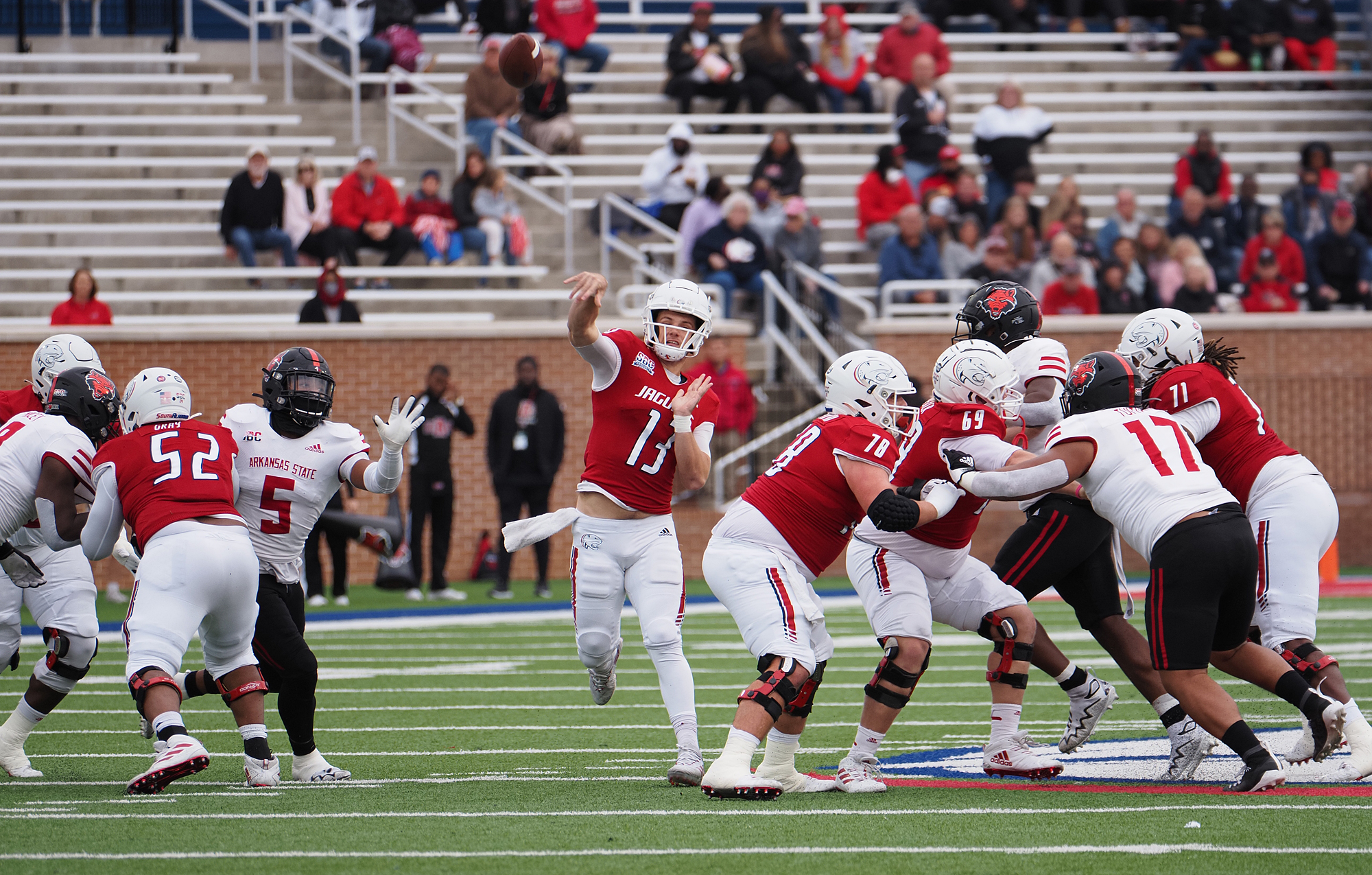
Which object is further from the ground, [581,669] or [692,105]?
[692,105]

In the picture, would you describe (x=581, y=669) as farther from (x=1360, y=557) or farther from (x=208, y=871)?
(x=1360, y=557)

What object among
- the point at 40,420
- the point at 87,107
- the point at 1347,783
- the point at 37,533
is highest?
the point at 87,107

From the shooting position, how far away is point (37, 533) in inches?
278

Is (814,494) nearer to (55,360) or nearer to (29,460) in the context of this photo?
(29,460)

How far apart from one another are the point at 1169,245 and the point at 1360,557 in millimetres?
3917

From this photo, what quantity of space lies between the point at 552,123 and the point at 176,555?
13.5m

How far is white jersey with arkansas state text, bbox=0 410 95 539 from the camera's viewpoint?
6688 millimetres

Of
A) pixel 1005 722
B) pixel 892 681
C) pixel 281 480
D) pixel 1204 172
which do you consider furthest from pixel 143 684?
pixel 1204 172

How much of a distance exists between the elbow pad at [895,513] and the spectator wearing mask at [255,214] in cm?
1208

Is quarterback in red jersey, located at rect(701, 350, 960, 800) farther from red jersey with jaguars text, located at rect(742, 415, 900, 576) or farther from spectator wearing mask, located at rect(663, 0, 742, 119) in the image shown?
spectator wearing mask, located at rect(663, 0, 742, 119)

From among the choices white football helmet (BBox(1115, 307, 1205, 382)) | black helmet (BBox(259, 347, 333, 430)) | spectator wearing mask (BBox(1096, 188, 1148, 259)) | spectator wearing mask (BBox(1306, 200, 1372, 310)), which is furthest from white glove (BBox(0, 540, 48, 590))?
spectator wearing mask (BBox(1306, 200, 1372, 310))

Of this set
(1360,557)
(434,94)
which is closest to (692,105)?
(434,94)

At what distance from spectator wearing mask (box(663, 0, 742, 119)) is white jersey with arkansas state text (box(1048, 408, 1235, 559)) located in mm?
14287

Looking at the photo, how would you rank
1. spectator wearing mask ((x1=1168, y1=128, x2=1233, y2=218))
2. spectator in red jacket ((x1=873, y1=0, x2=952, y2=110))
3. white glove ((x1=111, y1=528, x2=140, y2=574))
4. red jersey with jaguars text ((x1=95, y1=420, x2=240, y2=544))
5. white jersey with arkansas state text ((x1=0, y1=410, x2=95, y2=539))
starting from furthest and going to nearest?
spectator in red jacket ((x1=873, y1=0, x2=952, y2=110))
spectator wearing mask ((x1=1168, y1=128, x2=1233, y2=218))
white glove ((x1=111, y1=528, x2=140, y2=574))
white jersey with arkansas state text ((x1=0, y1=410, x2=95, y2=539))
red jersey with jaguars text ((x1=95, y1=420, x2=240, y2=544))
